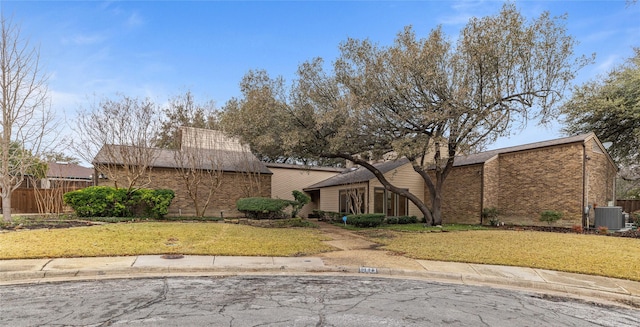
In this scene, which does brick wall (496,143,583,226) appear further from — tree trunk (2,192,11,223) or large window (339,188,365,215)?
tree trunk (2,192,11,223)

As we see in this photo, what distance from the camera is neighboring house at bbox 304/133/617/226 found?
15.1m

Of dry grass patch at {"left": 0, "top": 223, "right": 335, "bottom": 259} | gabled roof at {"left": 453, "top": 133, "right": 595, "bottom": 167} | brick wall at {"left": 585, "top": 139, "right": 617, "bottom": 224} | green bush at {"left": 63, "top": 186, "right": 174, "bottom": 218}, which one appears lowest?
dry grass patch at {"left": 0, "top": 223, "right": 335, "bottom": 259}

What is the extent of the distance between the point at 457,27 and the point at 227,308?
41.9ft

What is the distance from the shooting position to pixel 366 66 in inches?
527

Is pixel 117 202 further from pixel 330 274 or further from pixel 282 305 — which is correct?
pixel 282 305

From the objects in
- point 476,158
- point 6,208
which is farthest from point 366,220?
point 6,208

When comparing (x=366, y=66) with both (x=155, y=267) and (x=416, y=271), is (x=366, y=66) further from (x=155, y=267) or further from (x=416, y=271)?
(x=155, y=267)

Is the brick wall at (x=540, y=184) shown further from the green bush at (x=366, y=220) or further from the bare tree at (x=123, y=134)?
the bare tree at (x=123, y=134)

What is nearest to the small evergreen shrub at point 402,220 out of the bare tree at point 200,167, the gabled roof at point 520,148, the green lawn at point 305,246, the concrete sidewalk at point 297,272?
the gabled roof at point 520,148

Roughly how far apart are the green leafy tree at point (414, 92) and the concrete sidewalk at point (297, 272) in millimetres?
6525

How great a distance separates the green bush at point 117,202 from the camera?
14719mm

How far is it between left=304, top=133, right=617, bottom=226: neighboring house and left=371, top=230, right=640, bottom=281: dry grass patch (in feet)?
11.9

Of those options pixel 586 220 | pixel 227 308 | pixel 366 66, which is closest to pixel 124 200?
pixel 366 66

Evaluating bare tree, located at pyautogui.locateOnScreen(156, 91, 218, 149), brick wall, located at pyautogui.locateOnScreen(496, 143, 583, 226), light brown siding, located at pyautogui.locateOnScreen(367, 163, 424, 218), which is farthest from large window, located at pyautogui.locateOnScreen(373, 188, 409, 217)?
bare tree, located at pyautogui.locateOnScreen(156, 91, 218, 149)
